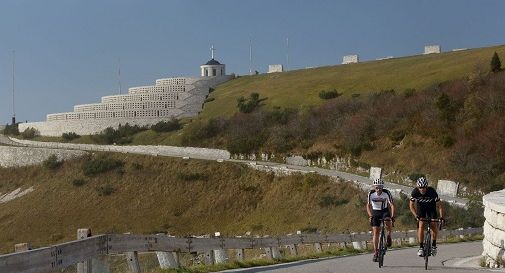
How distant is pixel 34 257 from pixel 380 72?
106953 mm

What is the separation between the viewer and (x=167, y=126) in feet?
358

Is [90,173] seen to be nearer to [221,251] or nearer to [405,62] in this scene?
[405,62]

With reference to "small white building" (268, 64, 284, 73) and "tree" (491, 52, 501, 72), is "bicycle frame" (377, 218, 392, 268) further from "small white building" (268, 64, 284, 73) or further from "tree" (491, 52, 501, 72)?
"small white building" (268, 64, 284, 73)

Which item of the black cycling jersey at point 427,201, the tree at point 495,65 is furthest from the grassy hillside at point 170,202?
the black cycling jersey at point 427,201

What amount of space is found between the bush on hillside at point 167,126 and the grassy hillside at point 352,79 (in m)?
3.95

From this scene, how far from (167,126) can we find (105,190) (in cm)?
2594

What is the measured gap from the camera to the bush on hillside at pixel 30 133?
12288cm

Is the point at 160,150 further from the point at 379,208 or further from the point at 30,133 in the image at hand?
the point at 379,208

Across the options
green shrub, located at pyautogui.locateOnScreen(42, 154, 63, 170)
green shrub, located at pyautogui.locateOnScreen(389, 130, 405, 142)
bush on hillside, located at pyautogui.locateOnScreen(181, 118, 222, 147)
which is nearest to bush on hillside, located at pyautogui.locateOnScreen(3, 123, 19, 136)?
green shrub, located at pyautogui.locateOnScreen(42, 154, 63, 170)

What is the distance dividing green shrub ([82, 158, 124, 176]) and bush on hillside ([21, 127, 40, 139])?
111ft

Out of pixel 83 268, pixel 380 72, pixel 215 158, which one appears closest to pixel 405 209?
pixel 83 268

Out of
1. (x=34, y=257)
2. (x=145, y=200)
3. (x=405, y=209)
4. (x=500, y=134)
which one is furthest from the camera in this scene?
(x=145, y=200)

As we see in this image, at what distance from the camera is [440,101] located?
2938 inches

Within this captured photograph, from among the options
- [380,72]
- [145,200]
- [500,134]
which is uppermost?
[380,72]
